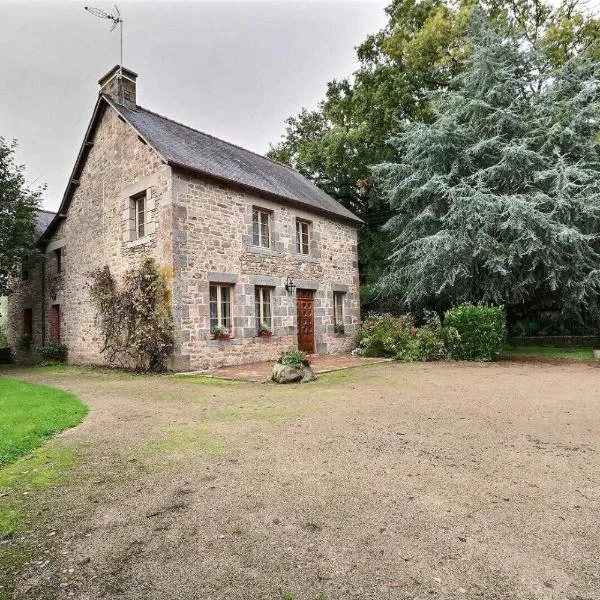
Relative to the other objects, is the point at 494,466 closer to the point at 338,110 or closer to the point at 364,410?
the point at 364,410

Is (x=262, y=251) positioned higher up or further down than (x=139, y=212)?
further down

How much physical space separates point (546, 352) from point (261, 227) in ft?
35.3

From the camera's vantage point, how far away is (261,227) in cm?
1246

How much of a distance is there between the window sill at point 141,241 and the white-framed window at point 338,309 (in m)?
7.06

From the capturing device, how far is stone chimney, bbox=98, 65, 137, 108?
12.3 m

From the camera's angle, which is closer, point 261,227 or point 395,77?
point 261,227

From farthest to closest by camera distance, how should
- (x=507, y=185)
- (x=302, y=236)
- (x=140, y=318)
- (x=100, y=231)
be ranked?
1. (x=302, y=236)
2. (x=507, y=185)
3. (x=100, y=231)
4. (x=140, y=318)

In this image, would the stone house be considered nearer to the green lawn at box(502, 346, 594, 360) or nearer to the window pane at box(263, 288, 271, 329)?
the window pane at box(263, 288, 271, 329)

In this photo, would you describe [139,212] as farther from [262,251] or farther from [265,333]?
[265,333]

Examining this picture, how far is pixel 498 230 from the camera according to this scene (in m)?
13.0

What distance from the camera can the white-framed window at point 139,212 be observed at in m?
11.3

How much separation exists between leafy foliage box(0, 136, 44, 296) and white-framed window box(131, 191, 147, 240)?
5.04m

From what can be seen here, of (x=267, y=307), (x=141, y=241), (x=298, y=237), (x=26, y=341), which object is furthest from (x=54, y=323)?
(x=298, y=237)

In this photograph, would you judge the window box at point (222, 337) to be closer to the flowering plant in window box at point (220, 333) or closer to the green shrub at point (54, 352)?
the flowering plant in window box at point (220, 333)
